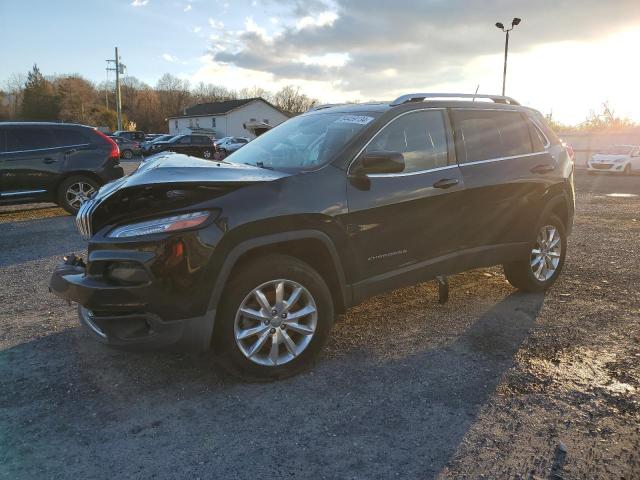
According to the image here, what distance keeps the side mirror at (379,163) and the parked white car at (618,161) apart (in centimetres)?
2375

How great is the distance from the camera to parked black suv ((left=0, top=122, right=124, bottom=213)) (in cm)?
904

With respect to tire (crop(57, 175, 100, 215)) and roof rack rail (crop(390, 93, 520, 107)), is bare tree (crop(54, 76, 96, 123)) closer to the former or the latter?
tire (crop(57, 175, 100, 215))

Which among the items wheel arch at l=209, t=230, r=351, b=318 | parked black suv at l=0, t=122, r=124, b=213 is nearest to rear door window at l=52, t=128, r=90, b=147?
parked black suv at l=0, t=122, r=124, b=213

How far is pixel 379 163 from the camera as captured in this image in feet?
11.5

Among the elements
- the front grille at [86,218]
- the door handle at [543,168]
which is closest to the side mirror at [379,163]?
the front grille at [86,218]

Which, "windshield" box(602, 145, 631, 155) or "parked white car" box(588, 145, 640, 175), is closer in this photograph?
"parked white car" box(588, 145, 640, 175)

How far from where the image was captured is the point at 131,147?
118 feet

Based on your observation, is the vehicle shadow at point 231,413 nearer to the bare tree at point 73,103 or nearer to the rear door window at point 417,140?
the rear door window at point 417,140

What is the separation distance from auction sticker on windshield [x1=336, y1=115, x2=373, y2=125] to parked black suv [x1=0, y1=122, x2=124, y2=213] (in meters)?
6.52

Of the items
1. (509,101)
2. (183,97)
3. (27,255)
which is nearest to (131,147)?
(27,255)

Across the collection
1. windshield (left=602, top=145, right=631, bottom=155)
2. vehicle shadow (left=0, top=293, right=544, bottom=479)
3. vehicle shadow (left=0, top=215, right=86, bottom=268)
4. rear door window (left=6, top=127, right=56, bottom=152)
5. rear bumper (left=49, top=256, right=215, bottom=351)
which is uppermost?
windshield (left=602, top=145, right=631, bottom=155)

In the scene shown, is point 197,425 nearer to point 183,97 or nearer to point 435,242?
point 435,242

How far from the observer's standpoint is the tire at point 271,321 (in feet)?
10.1

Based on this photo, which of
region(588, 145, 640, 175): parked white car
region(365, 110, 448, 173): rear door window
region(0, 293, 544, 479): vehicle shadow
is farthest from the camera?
region(588, 145, 640, 175): parked white car
